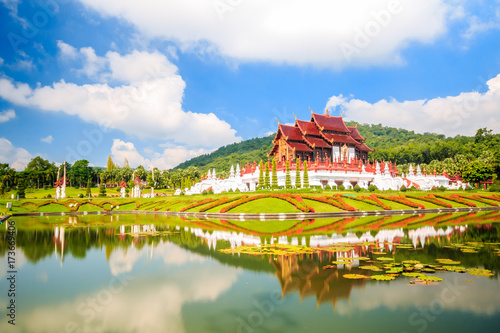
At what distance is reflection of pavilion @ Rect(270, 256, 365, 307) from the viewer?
8157 mm

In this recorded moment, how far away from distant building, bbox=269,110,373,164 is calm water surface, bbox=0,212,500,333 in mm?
36352

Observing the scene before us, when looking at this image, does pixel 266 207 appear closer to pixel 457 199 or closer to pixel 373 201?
pixel 373 201

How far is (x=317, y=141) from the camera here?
52.0 m

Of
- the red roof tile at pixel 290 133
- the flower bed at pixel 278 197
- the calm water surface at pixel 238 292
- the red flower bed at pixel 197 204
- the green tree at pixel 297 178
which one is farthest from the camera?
the red roof tile at pixel 290 133

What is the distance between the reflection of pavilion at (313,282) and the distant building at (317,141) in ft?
130

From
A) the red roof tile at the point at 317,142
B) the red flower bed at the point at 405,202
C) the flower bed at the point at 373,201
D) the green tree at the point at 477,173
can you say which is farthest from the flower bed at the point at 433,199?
the green tree at the point at 477,173

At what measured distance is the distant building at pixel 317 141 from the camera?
168 ft

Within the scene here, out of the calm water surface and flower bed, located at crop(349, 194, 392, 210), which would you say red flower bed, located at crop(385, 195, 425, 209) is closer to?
flower bed, located at crop(349, 194, 392, 210)

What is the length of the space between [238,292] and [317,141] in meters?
45.2

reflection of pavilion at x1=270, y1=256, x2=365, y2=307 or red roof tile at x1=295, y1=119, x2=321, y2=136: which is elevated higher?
red roof tile at x1=295, y1=119, x2=321, y2=136

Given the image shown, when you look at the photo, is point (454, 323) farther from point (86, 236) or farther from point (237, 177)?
point (237, 177)

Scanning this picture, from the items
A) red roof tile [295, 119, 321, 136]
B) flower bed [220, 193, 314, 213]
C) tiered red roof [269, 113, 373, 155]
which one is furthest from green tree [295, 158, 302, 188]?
red roof tile [295, 119, 321, 136]

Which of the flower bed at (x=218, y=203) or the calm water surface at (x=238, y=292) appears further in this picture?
the flower bed at (x=218, y=203)

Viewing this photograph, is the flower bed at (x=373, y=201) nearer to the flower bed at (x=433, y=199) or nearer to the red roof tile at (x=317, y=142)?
the flower bed at (x=433, y=199)
